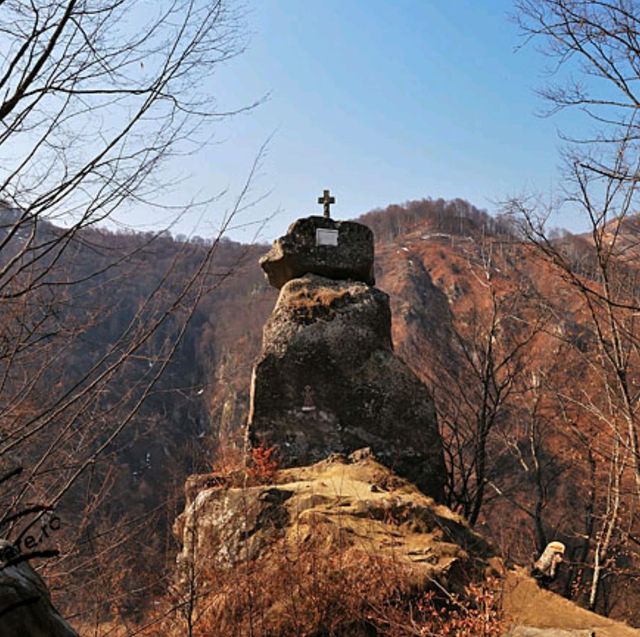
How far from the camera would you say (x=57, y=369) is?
20.1 feet

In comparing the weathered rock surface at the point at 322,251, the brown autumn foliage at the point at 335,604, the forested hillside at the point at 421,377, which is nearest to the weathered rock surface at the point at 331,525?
the brown autumn foliage at the point at 335,604

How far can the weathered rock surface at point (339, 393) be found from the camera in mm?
7734

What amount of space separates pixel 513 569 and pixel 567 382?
12808 mm

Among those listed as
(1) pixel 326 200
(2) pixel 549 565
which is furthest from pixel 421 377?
(2) pixel 549 565

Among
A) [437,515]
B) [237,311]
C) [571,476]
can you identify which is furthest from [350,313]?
[237,311]

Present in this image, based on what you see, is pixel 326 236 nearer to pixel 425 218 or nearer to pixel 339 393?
pixel 339 393

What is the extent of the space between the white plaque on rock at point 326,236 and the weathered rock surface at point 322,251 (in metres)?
0.02

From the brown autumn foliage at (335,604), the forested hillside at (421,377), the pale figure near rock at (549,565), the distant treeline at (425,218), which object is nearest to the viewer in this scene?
the forested hillside at (421,377)

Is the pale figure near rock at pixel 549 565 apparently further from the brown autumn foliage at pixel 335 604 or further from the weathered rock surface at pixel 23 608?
the weathered rock surface at pixel 23 608

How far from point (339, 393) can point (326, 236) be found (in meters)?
2.69

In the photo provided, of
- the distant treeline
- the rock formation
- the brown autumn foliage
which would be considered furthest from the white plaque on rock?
the distant treeline

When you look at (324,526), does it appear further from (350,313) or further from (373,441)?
(350,313)

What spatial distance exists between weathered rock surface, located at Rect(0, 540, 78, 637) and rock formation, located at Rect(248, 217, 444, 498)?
6.25 m

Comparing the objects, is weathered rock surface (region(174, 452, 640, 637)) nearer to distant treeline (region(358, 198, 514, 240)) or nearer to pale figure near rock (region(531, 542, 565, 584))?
pale figure near rock (region(531, 542, 565, 584))
